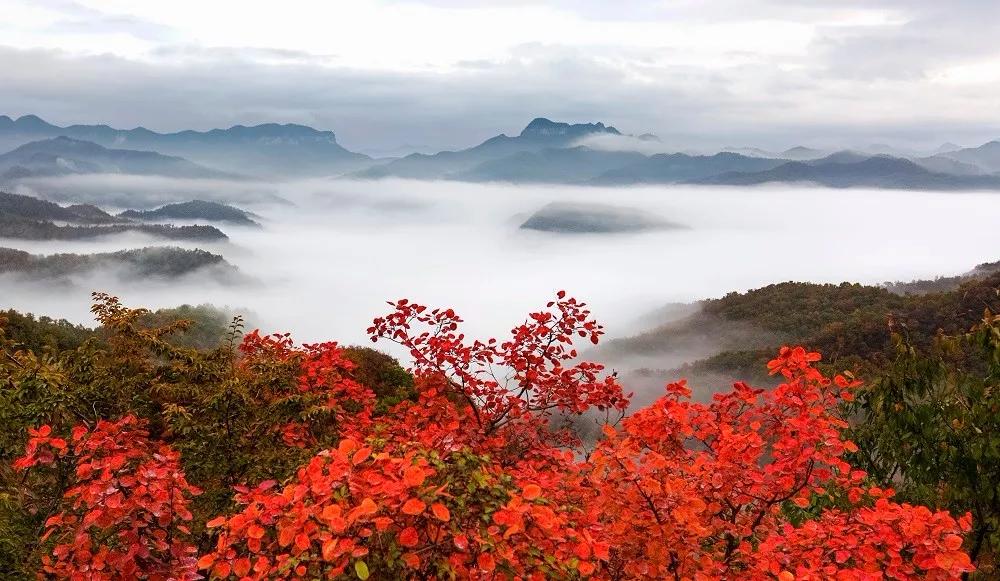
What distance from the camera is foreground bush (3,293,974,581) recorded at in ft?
16.2

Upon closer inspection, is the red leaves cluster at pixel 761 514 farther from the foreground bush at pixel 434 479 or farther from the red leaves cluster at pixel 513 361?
the red leaves cluster at pixel 513 361

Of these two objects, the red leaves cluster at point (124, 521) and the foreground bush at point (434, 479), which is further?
the red leaves cluster at point (124, 521)

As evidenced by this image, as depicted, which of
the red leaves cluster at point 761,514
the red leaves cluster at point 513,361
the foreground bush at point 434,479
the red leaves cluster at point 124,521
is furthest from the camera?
the red leaves cluster at point 513,361

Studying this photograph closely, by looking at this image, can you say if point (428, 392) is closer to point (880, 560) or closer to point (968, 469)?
point (880, 560)

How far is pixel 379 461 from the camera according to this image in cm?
539

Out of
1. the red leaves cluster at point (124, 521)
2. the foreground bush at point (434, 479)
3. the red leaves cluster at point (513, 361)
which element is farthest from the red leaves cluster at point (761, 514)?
the red leaves cluster at point (124, 521)

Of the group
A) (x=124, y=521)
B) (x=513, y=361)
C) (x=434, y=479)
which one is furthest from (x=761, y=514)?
(x=124, y=521)

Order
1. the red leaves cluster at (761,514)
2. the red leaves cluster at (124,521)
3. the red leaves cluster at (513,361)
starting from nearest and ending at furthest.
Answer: the red leaves cluster at (124,521)
the red leaves cluster at (761,514)
the red leaves cluster at (513,361)

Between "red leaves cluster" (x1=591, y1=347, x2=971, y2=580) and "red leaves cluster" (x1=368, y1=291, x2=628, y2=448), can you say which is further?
"red leaves cluster" (x1=368, y1=291, x2=628, y2=448)

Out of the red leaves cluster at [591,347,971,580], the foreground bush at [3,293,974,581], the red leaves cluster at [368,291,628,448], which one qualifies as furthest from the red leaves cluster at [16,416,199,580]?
the red leaves cluster at [368,291,628,448]

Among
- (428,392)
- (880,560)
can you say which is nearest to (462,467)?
A: (880,560)

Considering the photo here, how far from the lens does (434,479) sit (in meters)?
5.31

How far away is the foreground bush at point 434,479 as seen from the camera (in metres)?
4.95

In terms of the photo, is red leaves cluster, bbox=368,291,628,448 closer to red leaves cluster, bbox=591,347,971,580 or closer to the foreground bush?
the foreground bush
